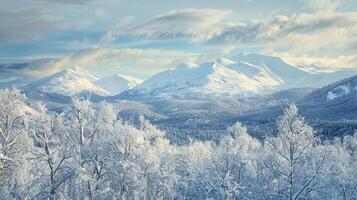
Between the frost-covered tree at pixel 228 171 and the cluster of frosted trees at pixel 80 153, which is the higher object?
the cluster of frosted trees at pixel 80 153

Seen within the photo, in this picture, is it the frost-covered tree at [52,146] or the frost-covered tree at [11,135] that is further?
the frost-covered tree at [52,146]

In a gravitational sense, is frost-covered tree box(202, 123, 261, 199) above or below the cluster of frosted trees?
below

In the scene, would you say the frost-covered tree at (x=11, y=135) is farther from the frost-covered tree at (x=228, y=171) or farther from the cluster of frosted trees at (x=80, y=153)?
the frost-covered tree at (x=228, y=171)

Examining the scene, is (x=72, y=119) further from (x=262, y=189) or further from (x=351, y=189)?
(x=351, y=189)

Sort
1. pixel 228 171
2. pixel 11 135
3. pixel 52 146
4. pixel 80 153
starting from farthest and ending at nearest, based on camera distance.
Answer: pixel 228 171 < pixel 52 146 < pixel 80 153 < pixel 11 135

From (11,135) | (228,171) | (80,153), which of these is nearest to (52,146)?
(80,153)

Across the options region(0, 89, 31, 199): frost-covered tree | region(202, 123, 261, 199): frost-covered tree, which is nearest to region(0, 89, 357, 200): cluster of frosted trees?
region(0, 89, 31, 199): frost-covered tree

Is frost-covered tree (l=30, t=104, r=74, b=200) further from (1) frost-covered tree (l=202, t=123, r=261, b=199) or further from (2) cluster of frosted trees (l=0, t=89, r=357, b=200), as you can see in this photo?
(1) frost-covered tree (l=202, t=123, r=261, b=199)

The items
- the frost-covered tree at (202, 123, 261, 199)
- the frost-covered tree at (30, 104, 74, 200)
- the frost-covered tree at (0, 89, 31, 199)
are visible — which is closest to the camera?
the frost-covered tree at (0, 89, 31, 199)

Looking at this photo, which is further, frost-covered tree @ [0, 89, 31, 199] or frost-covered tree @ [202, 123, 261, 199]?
frost-covered tree @ [202, 123, 261, 199]

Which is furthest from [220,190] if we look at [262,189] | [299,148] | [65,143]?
[65,143]

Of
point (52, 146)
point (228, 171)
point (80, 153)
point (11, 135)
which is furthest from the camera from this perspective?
point (228, 171)

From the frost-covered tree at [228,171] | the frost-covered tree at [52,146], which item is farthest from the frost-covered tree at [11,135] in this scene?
the frost-covered tree at [228,171]

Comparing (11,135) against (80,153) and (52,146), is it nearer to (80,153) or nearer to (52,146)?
(80,153)
